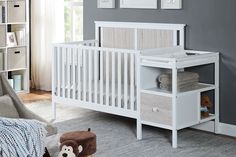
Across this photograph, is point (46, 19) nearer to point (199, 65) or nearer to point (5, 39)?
point (5, 39)

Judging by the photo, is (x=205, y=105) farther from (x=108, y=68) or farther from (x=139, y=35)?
(x=139, y=35)

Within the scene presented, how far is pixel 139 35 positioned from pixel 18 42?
6.34 ft

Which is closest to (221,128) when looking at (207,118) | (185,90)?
(207,118)

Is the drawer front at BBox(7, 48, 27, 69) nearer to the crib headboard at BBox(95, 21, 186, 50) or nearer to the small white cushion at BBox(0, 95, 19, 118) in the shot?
the crib headboard at BBox(95, 21, 186, 50)

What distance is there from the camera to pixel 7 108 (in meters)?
3.66

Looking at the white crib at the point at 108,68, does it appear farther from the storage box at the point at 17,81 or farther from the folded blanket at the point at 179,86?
the storage box at the point at 17,81

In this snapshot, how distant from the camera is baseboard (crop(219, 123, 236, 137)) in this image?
4469 millimetres

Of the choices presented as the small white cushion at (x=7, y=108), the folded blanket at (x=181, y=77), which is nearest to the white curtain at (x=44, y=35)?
the folded blanket at (x=181, y=77)

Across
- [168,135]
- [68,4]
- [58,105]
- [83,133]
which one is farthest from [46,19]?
[83,133]

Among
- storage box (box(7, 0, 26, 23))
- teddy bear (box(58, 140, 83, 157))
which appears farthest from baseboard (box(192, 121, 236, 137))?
storage box (box(7, 0, 26, 23))

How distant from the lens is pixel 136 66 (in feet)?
14.6

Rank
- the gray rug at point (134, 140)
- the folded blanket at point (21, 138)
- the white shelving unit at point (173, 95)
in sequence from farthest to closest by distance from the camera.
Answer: the white shelving unit at point (173, 95) < the gray rug at point (134, 140) < the folded blanket at point (21, 138)

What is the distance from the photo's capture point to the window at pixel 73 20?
6.37 meters

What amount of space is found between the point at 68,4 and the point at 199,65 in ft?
7.99
